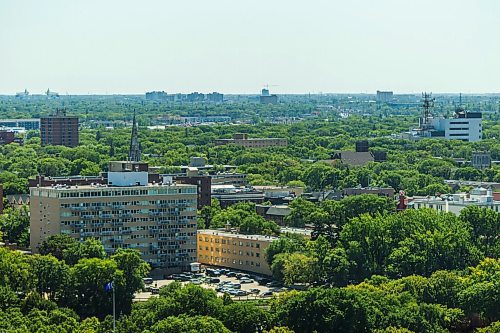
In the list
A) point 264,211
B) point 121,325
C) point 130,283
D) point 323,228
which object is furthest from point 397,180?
point 121,325

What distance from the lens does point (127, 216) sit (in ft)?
232

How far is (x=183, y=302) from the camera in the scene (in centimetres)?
5347

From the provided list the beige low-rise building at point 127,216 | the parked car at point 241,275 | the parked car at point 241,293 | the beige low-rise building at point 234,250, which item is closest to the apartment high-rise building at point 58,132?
the beige low-rise building at point 234,250

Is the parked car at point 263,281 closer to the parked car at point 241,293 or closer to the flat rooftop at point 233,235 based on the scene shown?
the flat rooftop at point 233,235

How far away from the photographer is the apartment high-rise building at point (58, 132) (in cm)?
17000

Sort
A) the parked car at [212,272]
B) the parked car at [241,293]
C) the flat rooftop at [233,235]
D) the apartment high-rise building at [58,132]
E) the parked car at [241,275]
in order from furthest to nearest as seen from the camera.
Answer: the apartment high-rise building at [58,132] → the flat rooftop at [233,235] → the parked car at [212,272] → the parked car at [241,275] → the parked car at [241,293]

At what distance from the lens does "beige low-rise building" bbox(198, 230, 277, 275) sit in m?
72.6

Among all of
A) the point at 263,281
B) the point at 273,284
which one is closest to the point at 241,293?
the point at 273,284

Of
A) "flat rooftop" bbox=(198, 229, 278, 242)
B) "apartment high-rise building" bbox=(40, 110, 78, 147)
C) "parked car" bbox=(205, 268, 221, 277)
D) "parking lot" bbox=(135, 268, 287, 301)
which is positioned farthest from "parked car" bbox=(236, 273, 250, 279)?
"apartment high-rise building" bbox=(40, 110, 78, 147)

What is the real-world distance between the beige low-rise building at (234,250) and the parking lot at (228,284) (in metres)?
0.78

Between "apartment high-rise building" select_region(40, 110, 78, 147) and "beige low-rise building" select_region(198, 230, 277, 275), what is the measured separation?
94882 mm

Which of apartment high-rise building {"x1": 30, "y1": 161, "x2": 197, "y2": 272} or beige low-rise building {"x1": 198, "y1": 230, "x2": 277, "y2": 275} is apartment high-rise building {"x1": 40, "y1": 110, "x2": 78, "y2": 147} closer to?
beige low-rise building {"x1": 198, "y1": 230, "x2": 277, "y2": 275}

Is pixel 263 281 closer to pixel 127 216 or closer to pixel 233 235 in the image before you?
pixel 233 235

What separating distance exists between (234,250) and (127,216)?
270 inches
